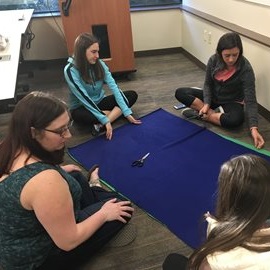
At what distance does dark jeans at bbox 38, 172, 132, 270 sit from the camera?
1351 mm

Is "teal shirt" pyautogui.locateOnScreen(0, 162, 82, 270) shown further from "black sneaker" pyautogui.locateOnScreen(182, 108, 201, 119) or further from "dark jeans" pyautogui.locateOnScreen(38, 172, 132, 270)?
"black sneaker" pyautogui.locateOnScreen(182, 108, 201, 119)

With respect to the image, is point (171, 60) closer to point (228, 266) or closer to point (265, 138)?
point (265, 138)

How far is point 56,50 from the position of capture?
3.93 m

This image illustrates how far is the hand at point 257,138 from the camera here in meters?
2.20

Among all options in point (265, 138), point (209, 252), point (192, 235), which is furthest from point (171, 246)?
point (265, 138)

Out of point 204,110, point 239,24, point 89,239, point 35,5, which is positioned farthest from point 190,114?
point 35,5

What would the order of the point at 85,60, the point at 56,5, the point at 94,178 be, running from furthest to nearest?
the point at 56,5
the point at 85,60
the point at 94,178

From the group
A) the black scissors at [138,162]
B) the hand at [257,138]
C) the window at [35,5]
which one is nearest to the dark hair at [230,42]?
the hand at [257,138]

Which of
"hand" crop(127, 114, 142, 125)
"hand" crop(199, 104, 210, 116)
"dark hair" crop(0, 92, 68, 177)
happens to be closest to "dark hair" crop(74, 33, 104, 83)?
"hand" crop(127, 114, 142, 125)

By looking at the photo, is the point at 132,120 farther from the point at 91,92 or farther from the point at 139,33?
the point at 139,33

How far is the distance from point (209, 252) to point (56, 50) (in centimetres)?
354

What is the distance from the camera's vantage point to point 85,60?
7.77 ft

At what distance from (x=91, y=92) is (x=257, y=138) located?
50.6 inches

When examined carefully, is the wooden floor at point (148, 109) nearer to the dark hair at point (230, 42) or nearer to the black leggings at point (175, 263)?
the black leggings at point (175, 263)
